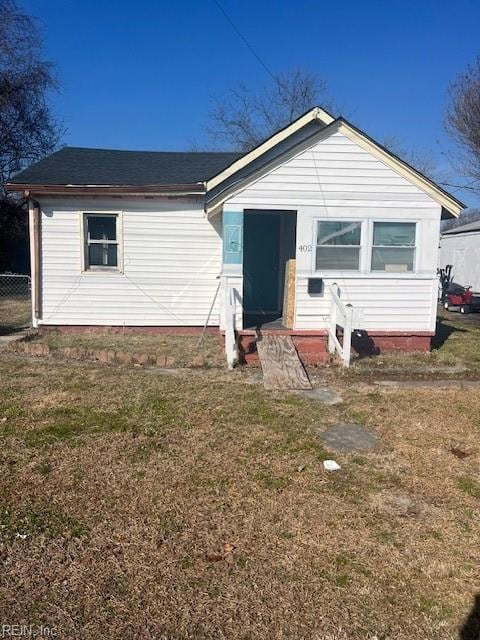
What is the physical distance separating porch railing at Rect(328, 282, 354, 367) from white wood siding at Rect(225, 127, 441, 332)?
0.25 m

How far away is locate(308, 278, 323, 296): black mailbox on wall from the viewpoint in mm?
8992

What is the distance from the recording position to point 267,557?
2.96m

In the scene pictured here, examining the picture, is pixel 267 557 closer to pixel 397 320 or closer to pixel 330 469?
pixel 330 469

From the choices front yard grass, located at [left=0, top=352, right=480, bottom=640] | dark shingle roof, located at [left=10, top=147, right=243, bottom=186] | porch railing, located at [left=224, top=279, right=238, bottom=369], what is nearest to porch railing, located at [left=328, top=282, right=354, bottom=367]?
porch railing, located at [left=224, top=279, right=238, bottom=369]

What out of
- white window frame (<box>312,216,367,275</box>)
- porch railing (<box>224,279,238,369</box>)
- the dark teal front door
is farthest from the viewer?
the dark teal front door

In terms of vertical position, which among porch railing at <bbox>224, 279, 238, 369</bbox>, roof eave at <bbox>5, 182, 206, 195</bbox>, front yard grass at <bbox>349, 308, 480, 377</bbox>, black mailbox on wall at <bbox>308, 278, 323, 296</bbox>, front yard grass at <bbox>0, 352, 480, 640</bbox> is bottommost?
front yard grass at <bbox>0, 352, 480, 640</bbox>

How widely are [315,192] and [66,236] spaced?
17.9 ft

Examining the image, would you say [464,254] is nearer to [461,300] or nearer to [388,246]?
[461,300]

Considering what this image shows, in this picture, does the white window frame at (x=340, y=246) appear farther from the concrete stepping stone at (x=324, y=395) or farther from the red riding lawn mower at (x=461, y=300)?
the red riding lawn mower at (x=461, y=300)

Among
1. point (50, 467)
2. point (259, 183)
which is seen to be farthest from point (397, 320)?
point (50, 467)

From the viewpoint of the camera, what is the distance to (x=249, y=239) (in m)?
11.8

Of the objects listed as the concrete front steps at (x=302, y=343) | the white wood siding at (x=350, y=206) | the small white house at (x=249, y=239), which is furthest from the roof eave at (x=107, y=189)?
the concrete front steps at (x=302, y=343)

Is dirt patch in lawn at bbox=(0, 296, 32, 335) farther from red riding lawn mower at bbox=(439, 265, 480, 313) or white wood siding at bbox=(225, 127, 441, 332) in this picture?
red riding lawn mower at bbox=(439, 265, 480, 313)

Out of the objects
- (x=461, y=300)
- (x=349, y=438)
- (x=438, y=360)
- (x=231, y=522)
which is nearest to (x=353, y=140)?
→ (x=438, y=360)
